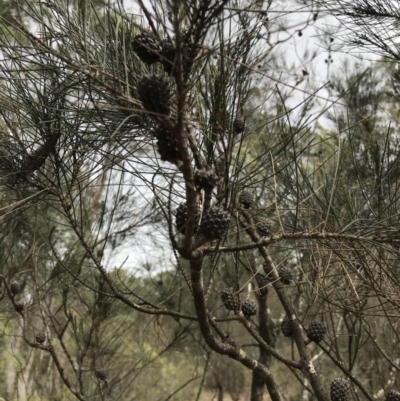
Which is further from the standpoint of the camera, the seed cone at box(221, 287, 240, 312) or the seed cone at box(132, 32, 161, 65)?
the seed cone at box(221, 287, 240, 312)

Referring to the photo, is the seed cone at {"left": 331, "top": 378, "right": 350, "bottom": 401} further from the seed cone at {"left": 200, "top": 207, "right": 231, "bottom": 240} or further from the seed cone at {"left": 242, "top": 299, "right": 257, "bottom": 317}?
the seed cone at {"left": 200, "top": 207, "right": 231, "bottom": 240}

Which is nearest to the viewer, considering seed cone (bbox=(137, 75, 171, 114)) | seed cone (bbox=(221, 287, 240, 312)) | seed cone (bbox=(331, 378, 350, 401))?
seed cone (bbox=(137, 75, 171, 114))

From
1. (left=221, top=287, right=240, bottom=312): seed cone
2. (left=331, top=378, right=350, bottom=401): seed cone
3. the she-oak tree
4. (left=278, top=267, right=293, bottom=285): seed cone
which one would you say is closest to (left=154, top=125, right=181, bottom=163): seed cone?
the she-oak tree

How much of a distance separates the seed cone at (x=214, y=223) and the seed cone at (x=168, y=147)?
87 millimetres

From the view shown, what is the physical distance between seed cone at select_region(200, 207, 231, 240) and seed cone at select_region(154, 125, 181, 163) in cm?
9

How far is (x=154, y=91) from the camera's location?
0.50m

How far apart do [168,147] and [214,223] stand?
0.37ft

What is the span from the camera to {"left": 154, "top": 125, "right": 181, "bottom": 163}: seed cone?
54 centimetres

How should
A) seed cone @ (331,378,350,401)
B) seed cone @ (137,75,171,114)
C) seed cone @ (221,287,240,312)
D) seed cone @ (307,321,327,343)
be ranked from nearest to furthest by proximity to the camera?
seed cone @ (137,75,171,114) → seed cone @ (221,287,240,312) → seed cone @ (331,378,350,401) → seed cone @ (307,321,327,343)

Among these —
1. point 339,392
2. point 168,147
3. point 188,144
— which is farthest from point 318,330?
point 168,147

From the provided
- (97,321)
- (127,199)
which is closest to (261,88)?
(127,199)

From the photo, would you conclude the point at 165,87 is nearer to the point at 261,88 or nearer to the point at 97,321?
the point at 261,88

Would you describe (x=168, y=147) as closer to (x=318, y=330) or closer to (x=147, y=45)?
(x=147, y=45)

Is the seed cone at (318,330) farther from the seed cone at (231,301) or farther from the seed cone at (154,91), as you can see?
the seed cone at (154,91)
